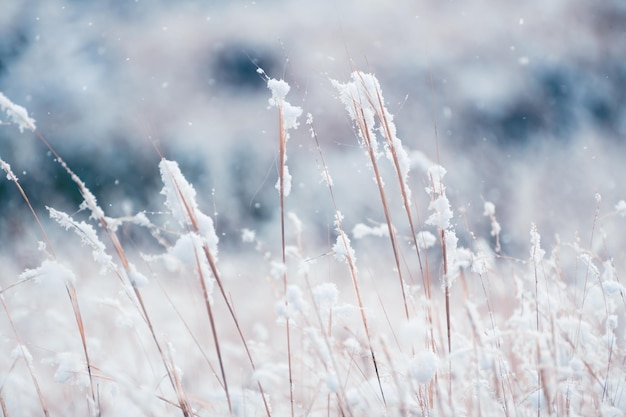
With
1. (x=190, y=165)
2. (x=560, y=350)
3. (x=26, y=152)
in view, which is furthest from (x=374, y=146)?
(x=190, y=165)

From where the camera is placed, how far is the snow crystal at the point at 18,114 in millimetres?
842

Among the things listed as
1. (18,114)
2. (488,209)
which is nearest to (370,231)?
(488,209)

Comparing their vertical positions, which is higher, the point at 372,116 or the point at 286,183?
the point at 372,116

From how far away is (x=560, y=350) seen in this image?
98cm

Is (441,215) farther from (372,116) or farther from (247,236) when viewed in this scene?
(247,236)

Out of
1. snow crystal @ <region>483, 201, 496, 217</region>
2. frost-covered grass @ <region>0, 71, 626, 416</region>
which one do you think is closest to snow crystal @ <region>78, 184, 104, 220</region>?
frost-covered grass @ <region>0, 71, 626, 416</region>

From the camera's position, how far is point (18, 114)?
2.81ft

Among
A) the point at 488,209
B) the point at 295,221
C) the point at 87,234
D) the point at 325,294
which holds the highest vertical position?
the point at 488,209

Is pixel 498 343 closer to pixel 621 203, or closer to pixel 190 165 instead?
pixel 621 203

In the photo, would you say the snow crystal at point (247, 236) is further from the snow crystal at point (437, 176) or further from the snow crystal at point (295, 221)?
the snow crystal at point (437, 176)

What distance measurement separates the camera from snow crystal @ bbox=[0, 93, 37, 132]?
842mm

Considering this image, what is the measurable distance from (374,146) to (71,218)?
0.66 m

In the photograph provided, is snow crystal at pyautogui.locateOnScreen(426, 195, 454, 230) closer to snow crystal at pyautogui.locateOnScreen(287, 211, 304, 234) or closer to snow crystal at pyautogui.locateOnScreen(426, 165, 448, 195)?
snow crystal at pyautogui.locateOnScreen(426, 165, 448, 195)

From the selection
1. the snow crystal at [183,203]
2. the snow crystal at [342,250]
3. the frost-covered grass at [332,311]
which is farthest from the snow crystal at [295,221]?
the snow crystal at [183,203]
